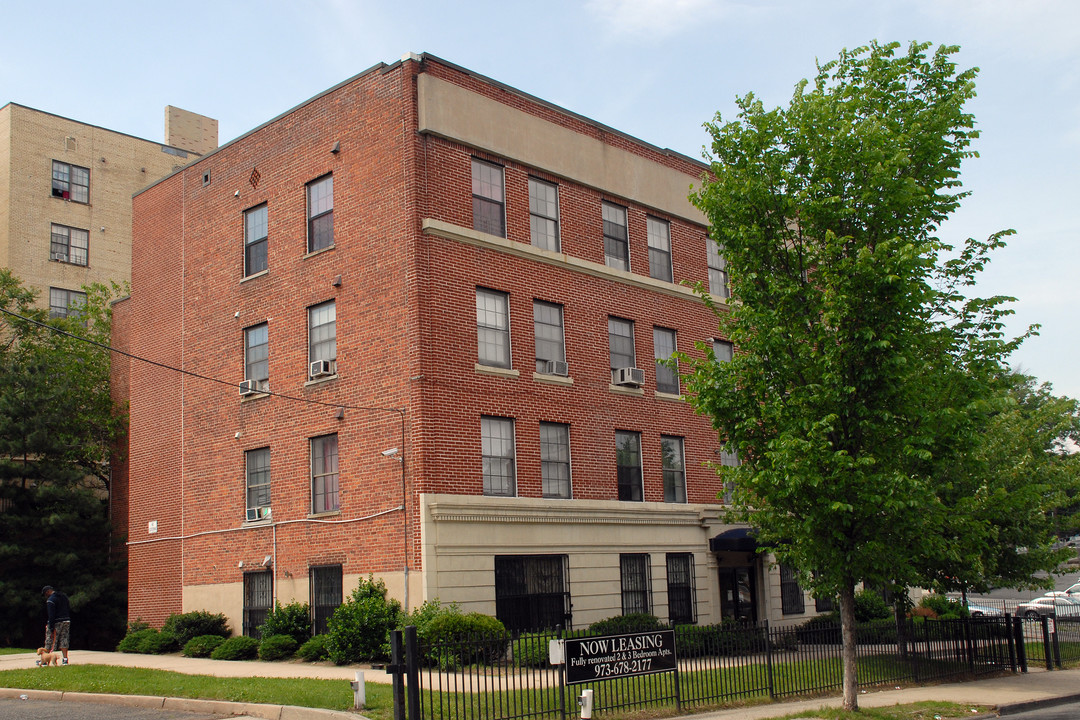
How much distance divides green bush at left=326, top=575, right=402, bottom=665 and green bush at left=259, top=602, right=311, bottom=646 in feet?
7.94

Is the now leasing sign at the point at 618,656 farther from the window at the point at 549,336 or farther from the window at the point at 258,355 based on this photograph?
the window at the point at 258,355

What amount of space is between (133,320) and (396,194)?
1263 centimetres

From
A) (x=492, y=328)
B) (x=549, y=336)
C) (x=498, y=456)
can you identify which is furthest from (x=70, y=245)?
(x=498, y=456)

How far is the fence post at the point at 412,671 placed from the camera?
1241cm

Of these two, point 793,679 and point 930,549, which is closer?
point 930,549

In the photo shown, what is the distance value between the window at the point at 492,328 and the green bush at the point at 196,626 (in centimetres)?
1000

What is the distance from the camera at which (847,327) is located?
16.3 m

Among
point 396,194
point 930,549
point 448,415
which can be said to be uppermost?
point 396,194

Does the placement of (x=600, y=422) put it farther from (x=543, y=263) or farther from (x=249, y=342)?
(x=249, y=342)

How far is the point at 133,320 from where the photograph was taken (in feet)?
106

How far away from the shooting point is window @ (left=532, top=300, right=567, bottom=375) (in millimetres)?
26078

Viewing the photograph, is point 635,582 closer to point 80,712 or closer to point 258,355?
point 258,355

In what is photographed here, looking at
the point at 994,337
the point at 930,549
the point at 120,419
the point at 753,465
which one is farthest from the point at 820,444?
the point at 120,419

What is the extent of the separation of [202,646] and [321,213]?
11.2 metres
